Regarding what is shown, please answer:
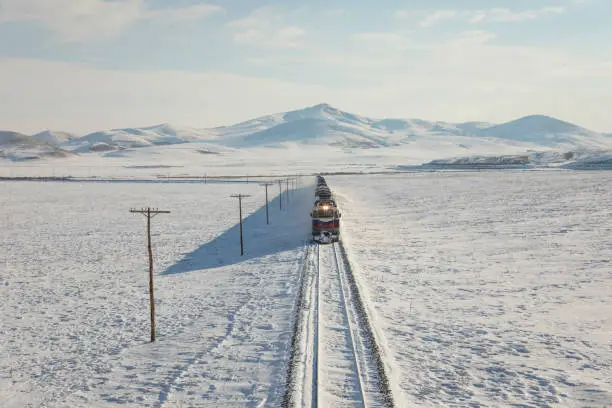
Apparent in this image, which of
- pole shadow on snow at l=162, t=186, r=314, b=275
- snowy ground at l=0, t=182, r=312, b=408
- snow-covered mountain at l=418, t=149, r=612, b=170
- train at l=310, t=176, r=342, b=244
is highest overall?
snow-covered mountain at l=418, t=149, r=612, b=170

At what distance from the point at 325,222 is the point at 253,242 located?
26.8ft

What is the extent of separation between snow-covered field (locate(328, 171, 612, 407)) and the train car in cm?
199

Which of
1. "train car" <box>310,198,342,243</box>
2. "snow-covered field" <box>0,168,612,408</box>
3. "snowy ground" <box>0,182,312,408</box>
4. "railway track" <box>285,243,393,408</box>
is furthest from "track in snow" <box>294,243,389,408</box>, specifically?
"train car" <box>310,198,342,243</box>

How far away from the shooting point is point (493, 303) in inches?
989

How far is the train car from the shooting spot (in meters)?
39.6

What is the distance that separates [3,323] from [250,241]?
23.2m

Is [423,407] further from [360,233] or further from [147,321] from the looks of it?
[360,233]

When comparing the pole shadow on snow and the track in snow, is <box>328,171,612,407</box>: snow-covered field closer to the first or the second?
the track in snow

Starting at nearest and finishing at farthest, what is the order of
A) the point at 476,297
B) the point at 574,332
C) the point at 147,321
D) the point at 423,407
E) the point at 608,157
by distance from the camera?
the point at 423,407
the point at 574,332
the point at 147,321
the point at 476,297
the point at 608,157

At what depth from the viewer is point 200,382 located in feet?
55.7

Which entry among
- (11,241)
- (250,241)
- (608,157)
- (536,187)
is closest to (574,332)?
(250,241)

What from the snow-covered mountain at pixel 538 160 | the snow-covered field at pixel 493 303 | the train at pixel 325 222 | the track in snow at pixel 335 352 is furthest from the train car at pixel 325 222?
the snow-covered mountain at pixel 538 160

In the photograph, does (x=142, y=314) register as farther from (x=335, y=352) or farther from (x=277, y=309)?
(x=335, y=352)

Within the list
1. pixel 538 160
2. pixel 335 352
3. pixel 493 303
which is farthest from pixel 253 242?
pixel 538 160
